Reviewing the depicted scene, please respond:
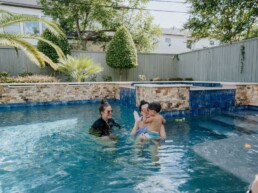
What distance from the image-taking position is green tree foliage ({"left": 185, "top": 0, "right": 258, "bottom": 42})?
14.9 metres

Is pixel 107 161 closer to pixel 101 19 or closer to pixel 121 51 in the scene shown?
pixel 121 51

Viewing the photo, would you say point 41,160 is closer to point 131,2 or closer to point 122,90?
point 122,90

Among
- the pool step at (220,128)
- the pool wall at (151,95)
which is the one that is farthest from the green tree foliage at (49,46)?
the pool step at (220,128)

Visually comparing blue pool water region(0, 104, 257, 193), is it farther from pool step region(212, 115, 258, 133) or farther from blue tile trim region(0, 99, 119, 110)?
blue tile trim region(0, 99, 119, 110)

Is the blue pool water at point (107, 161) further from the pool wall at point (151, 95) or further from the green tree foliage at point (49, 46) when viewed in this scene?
→ the green tree foliage at point (49, 46)

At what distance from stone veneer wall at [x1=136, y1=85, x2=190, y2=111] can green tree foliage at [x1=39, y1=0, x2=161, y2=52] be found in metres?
13.2

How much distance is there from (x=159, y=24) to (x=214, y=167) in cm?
2013

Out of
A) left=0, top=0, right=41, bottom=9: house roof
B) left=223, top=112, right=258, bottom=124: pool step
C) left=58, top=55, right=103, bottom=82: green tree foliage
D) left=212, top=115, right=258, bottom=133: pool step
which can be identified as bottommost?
left=212, top=115, right=258, bottom=133: pool step

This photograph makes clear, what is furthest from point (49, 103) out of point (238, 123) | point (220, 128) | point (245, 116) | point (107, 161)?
point (245, 116)

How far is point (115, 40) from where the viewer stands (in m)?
14.5

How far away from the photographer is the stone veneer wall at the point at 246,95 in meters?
8.00

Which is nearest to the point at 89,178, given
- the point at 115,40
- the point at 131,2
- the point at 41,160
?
the point at 41,160

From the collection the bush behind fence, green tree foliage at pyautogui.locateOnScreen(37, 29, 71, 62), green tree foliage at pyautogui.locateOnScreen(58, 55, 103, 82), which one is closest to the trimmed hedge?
the bush behind fence

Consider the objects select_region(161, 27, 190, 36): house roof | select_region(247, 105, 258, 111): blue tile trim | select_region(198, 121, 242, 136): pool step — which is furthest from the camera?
select_region(161, 27, 190, 36): house roof
